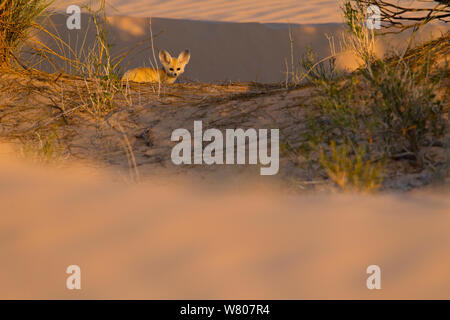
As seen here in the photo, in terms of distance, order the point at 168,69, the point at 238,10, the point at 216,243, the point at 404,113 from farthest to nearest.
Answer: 1. the point at 238,10
2. the point at 168,69
3. the point at 404,113
4. the point at 216,243

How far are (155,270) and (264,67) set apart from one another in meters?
10.4

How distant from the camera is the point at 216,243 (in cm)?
240

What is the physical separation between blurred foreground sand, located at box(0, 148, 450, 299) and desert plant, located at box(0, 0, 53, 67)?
2.62 m

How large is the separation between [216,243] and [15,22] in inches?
143

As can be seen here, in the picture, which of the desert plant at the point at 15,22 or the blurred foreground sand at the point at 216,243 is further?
the desert plant at the point at 15,22

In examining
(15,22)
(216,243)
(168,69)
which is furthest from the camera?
(168,69)

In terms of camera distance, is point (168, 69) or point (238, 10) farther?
point (238, 10)

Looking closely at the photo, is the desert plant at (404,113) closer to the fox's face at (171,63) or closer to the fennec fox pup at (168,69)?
the fennec fox pup at (168,69)

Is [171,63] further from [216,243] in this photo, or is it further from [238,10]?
[238,10]

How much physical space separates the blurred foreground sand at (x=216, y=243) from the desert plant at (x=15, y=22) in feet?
8.61

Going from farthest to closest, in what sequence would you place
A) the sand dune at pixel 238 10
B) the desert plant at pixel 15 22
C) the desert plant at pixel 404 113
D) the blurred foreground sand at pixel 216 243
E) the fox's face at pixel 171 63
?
the sand dune at pixel 238 10, the fox's face at pixel 171 63, the desert plant at pixel 15 22, the desert plant at pixel 404 113, the blurred foreground sand at pixel 216 243

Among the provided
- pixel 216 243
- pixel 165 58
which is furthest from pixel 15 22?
pixel 216 243

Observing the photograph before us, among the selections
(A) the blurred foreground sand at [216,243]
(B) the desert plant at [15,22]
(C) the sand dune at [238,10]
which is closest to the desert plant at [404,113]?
(A) the blurred foreground sand at [216,243]

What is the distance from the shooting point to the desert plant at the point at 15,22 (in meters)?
5.25
